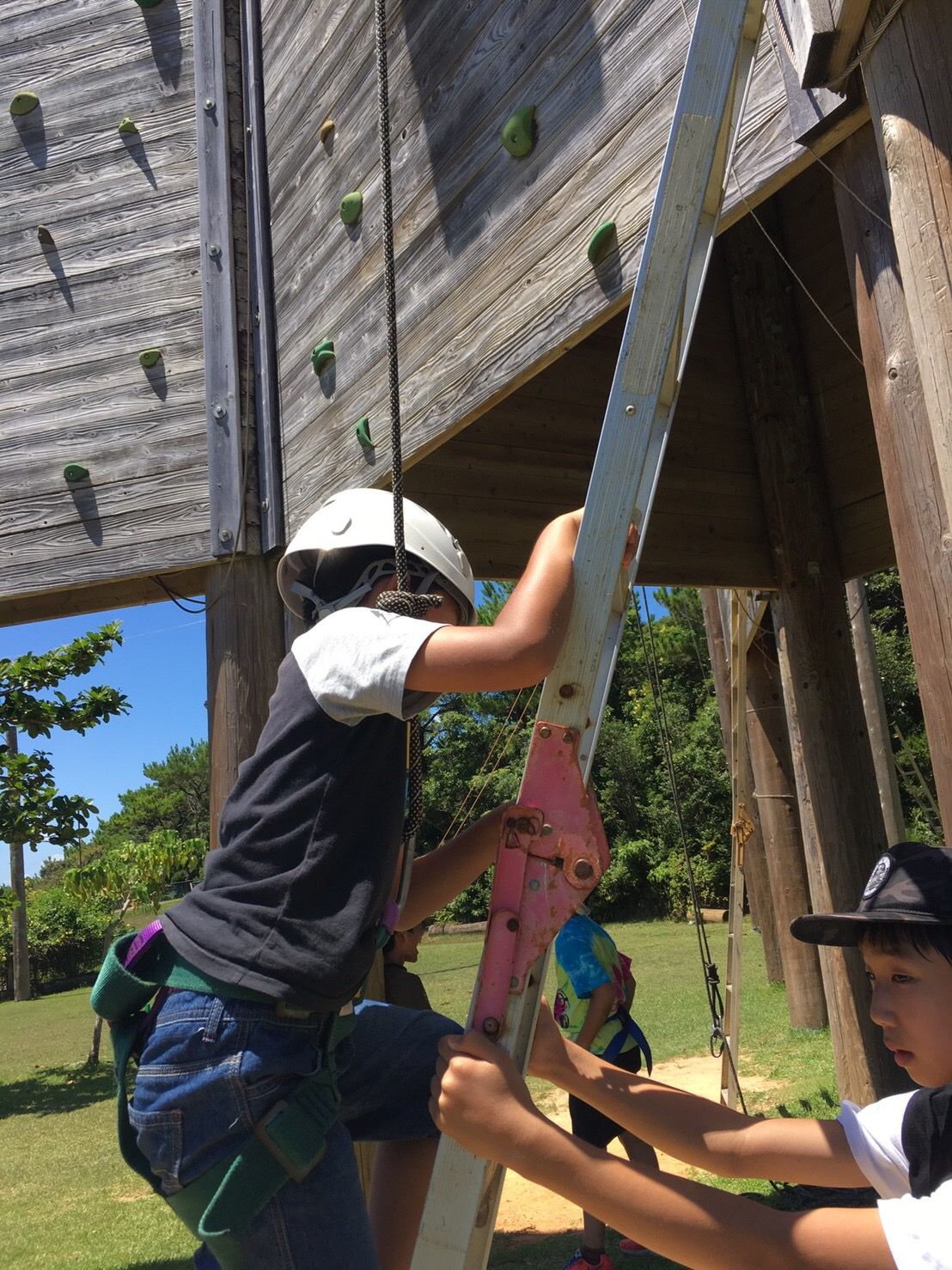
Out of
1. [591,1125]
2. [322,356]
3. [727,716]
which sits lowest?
[591,1125]

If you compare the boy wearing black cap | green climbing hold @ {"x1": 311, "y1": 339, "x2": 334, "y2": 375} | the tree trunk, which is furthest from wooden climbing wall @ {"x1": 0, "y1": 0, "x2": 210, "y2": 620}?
the tree trunk

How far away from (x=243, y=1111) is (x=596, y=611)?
1.00 m

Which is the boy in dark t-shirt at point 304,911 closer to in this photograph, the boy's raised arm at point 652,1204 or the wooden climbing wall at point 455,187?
the boy's raised arm at point 652,1204

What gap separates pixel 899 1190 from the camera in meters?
1.74

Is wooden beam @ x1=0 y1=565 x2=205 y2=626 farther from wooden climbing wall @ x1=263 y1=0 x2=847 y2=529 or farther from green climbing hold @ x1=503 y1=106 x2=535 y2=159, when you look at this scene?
green climbing hold @ x1=503 y1=106 x2=535 y2=159

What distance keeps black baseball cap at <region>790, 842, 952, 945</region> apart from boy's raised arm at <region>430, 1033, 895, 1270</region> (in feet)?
1.34

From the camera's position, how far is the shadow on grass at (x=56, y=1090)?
12.4 meters

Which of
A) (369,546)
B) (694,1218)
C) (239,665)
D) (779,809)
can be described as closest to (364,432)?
(239,665)

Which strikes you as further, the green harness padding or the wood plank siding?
the wood plank siding

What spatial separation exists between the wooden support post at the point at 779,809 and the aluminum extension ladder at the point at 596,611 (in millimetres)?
7785

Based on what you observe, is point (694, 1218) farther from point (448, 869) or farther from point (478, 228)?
point (478, 228)

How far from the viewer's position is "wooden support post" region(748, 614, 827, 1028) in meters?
9.44

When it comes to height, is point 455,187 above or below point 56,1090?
above

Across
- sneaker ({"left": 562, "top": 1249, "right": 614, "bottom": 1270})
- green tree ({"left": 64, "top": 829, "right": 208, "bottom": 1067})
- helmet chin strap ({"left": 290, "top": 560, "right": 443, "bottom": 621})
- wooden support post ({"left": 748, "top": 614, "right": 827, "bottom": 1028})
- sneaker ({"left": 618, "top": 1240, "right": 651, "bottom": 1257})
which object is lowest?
sneaker ({"left": 618, "top": 1240, "right": 651, "bottom": 1257})
